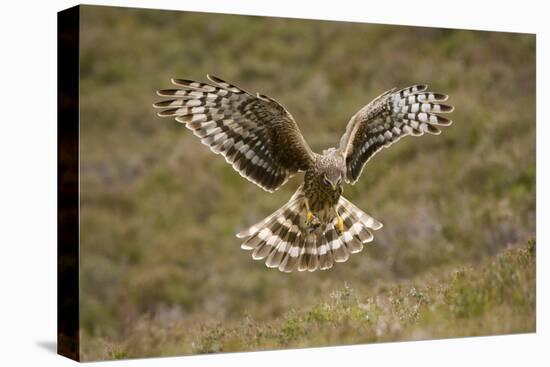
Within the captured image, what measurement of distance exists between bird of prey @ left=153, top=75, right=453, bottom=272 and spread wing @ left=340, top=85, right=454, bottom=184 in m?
0.01

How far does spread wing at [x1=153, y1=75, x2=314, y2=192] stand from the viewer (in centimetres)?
851

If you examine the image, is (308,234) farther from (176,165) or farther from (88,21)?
(176,165)

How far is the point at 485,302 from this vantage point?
10.2 meters

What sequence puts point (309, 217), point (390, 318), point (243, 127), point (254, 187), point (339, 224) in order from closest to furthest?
point (243, 127) → point (309, 217) → point (339, 224) → point (390, 318) → point (254, 187)

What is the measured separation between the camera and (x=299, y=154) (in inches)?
361

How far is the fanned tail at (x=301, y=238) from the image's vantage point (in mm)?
9508

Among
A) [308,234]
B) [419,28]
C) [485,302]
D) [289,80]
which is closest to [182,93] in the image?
[308,234]

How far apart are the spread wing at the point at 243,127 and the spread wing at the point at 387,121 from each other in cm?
63

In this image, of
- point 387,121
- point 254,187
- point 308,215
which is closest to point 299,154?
point 308,215

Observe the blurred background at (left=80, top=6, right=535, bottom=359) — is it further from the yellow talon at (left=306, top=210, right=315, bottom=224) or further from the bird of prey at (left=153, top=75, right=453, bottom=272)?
the yellow talon at (left=306, top=210, right=315, bottom=224)

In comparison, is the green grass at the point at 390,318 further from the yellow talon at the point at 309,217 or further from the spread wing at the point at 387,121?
the spread wing at the point at 387,121

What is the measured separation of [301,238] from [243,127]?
1452mm

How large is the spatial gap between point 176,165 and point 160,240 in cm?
146

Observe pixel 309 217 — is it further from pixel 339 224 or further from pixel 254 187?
pixel 254 187
